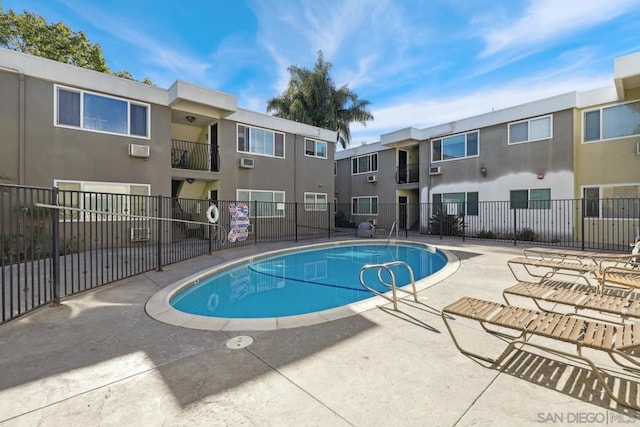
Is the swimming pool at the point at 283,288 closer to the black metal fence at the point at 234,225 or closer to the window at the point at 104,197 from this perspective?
the black metal fence at the point at 234,225

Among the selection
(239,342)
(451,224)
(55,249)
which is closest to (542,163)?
(451,224)

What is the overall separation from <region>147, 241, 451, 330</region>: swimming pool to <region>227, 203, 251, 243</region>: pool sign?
82.7 inches

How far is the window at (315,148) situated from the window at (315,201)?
2.47 meters

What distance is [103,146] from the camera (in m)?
10.7

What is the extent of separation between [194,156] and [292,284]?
1045 cm

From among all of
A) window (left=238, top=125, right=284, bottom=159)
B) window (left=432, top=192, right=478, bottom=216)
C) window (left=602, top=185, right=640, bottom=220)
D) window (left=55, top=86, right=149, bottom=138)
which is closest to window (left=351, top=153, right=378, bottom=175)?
window (left=432, top=192, right=478, bottom=216)

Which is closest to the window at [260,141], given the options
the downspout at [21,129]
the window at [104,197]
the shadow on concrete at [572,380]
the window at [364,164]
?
the window at [104,197]

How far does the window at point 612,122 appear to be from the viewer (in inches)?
448

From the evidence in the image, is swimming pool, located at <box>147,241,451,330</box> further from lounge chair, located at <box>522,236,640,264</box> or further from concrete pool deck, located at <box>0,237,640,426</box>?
lounge chair, located at <box>522,236,640,264</box>

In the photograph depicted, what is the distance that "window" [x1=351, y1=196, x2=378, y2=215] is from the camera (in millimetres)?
21609

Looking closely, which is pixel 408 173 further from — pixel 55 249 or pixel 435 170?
pixel 55 249

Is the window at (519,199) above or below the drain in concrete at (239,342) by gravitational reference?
above

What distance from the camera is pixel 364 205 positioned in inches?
879

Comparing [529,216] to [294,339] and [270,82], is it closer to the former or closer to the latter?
[294,339]
